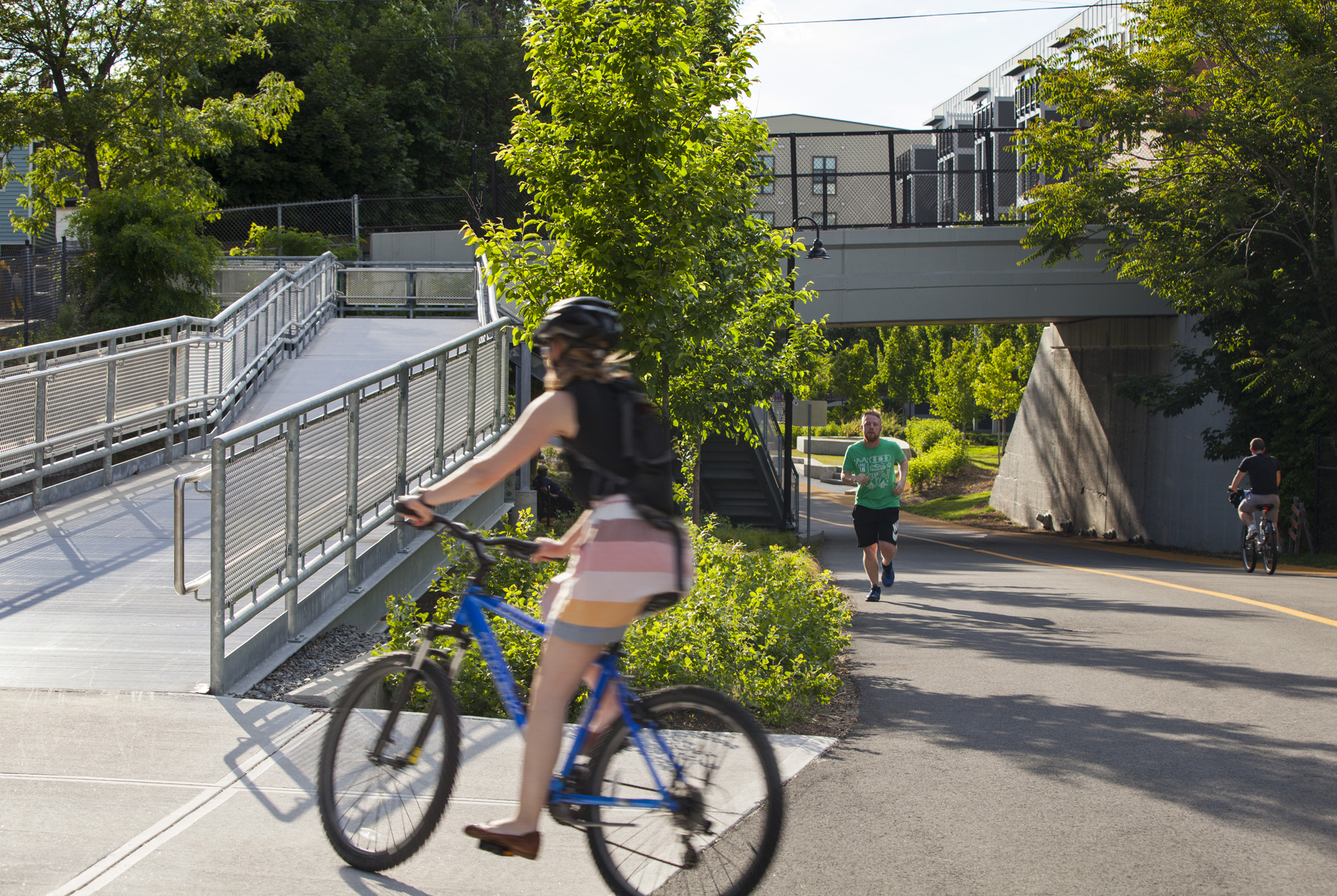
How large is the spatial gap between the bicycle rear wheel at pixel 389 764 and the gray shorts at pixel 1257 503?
1543cm

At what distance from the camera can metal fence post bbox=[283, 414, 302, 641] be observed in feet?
20.4

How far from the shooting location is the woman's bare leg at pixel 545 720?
10.8ft

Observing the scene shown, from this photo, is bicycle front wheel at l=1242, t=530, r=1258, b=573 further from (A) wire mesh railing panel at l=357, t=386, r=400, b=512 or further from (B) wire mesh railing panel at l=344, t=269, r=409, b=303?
(B) wire mesh railing panel at l=344, t=269, r=409, b=303

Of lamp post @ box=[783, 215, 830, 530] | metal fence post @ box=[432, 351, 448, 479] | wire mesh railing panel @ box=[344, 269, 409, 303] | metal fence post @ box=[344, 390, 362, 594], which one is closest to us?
metal fence post @ box=[344, 390, 362, 594]

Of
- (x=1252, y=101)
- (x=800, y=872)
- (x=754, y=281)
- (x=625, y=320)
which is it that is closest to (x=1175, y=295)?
(x=1252, y=101)

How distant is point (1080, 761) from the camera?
204 inches

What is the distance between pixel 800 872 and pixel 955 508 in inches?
1382

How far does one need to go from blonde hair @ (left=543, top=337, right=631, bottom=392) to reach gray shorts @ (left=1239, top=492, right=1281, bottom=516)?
50.5ft

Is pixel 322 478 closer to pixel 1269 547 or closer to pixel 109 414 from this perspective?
pixel 109 414

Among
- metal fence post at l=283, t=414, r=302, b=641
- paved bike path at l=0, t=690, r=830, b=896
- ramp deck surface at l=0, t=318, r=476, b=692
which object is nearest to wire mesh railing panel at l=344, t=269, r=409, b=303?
ramp deck surface at l=0, t=318, r=476, b=692

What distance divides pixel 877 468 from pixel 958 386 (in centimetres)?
4143

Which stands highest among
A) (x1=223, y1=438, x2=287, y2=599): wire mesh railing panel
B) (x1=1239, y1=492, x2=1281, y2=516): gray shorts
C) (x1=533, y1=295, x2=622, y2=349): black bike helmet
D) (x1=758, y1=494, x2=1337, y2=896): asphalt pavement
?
(x1=533, y1=295, x2=622, y2=349): black bike helmet

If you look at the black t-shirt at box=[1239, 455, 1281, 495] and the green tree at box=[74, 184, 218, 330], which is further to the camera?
the green tree at box=[74, 184, 218, 330]

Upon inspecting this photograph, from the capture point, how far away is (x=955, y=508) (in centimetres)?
3769
